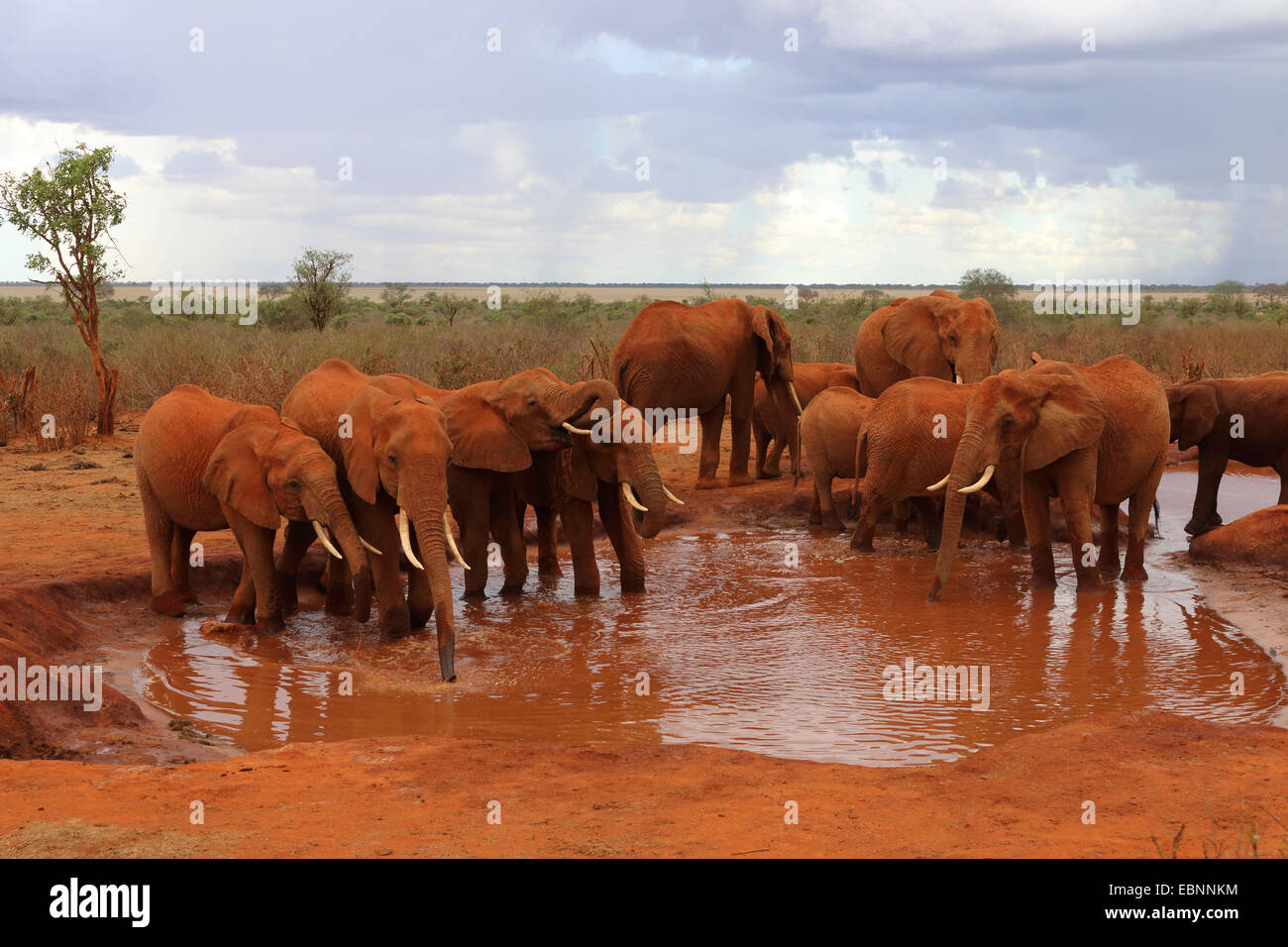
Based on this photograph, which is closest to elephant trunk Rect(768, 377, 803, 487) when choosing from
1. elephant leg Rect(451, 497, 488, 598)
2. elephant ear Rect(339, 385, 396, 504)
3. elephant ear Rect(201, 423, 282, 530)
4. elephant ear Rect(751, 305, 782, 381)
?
elephant ear Rect(751, 305, 782, 381)

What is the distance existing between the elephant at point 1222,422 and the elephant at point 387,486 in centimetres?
786

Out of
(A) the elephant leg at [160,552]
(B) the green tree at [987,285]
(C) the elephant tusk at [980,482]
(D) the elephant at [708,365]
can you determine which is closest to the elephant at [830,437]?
(D) the elephant at [708,365]

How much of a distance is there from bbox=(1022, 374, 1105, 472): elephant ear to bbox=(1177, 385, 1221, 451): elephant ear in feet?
10.3

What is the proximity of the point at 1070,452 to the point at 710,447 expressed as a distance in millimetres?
6332

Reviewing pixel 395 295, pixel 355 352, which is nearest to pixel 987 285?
pixel 355 352

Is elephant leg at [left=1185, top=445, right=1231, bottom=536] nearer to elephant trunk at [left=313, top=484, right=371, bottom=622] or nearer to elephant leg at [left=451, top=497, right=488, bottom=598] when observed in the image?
elephant leg at [left=451, top=497, right=488, bottom=598]

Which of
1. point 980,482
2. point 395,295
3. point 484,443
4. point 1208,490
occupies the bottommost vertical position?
point 1208,490

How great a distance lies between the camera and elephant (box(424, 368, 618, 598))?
9828 mm

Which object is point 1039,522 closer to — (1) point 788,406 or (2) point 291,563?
(1) point 788,406

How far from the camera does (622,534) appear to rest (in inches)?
416

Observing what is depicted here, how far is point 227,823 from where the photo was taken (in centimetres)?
514

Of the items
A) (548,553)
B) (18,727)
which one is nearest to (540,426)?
(548,553)
